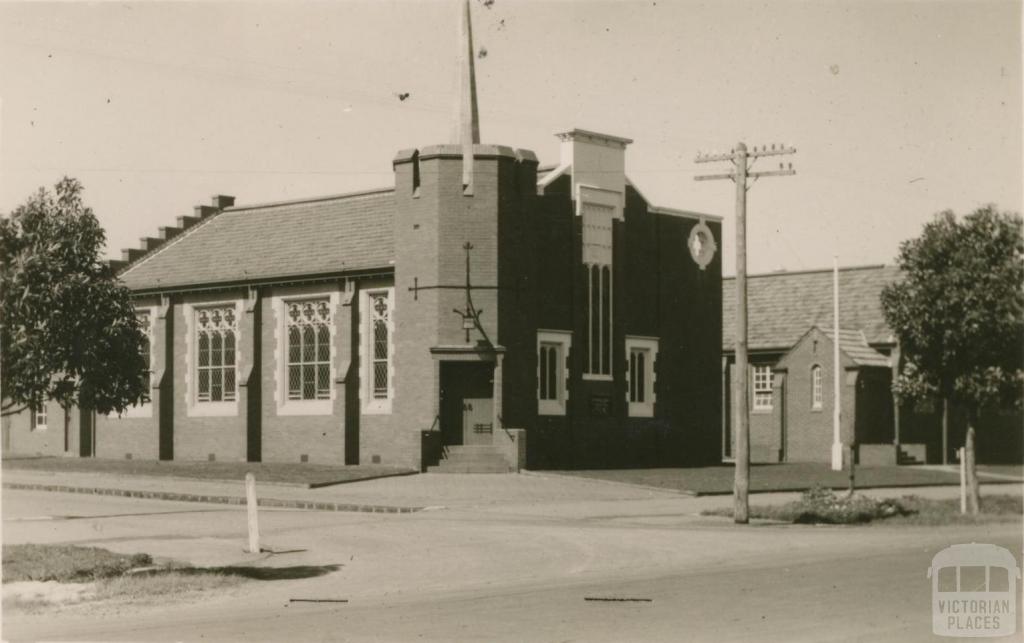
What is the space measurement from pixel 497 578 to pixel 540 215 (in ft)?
82.6

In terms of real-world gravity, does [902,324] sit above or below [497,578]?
above

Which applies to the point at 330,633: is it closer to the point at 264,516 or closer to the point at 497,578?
the point at 497,578

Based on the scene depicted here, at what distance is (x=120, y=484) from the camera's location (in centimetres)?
3294

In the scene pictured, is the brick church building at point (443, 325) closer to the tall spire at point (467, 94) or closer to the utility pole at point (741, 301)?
the tall spire at point (467, 94)

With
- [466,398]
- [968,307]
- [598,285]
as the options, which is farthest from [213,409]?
[968,307]

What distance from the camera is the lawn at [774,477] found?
3503cm

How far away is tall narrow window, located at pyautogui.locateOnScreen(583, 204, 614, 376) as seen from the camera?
42875mm

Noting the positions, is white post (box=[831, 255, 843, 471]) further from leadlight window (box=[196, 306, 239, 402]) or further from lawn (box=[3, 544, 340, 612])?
lawn (box=[3, 544, 340, 612])

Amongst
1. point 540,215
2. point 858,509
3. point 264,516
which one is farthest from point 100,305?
point 540,215

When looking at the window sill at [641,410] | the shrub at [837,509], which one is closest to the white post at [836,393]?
the window sill at [641,410]

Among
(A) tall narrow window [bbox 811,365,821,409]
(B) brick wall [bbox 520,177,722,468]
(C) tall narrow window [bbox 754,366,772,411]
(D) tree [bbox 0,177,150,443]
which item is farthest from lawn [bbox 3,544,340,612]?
(C) tall narrow window [bbox 754,366,772,411]

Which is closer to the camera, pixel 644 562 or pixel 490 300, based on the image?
pixel 644 562

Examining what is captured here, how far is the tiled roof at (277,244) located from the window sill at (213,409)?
13.0 feet

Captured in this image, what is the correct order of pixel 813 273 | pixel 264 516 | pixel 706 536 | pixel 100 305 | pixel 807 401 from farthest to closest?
pixel 813 273
pixel 807 401
pixel 264 516
pixel 706 536
pixel 100 305
